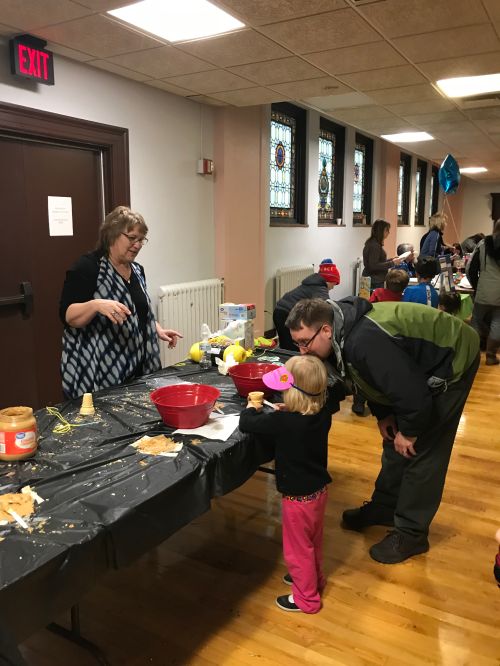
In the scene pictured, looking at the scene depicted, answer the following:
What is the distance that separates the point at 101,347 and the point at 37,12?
63.1 inches

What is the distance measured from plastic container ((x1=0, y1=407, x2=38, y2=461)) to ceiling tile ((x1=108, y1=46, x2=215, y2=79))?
234cm

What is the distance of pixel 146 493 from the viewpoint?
4.63 ft

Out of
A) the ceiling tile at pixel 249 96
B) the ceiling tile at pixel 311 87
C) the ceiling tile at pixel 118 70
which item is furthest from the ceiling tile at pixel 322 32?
the ceiling tile at pixel 118 70

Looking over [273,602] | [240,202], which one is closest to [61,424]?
[273,602]

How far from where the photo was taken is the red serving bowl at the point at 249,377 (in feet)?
6.91

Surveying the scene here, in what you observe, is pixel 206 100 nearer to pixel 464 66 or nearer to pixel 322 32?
pixel 322 32

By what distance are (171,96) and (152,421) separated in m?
3.07

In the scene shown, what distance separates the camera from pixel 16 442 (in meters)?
1.53

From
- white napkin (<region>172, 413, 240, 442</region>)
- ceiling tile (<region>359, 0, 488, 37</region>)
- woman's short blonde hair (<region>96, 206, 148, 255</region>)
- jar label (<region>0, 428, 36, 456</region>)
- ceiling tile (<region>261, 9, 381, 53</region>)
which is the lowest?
white napkin (<region>172, 413, 240, 442</region>)

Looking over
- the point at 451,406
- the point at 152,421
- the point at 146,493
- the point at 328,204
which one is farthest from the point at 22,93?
the point at 328,204

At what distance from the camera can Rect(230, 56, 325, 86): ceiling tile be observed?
3.32m

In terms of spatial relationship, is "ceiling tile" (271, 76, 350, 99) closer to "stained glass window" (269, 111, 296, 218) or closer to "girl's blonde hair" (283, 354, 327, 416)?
"stained glass window" (269, 111, 296, 218)

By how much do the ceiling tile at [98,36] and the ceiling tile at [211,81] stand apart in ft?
1.99

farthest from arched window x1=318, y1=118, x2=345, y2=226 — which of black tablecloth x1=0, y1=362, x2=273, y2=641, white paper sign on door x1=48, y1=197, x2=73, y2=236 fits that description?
black tablecloth x1=0, y1=362, x2=273, y2=641
